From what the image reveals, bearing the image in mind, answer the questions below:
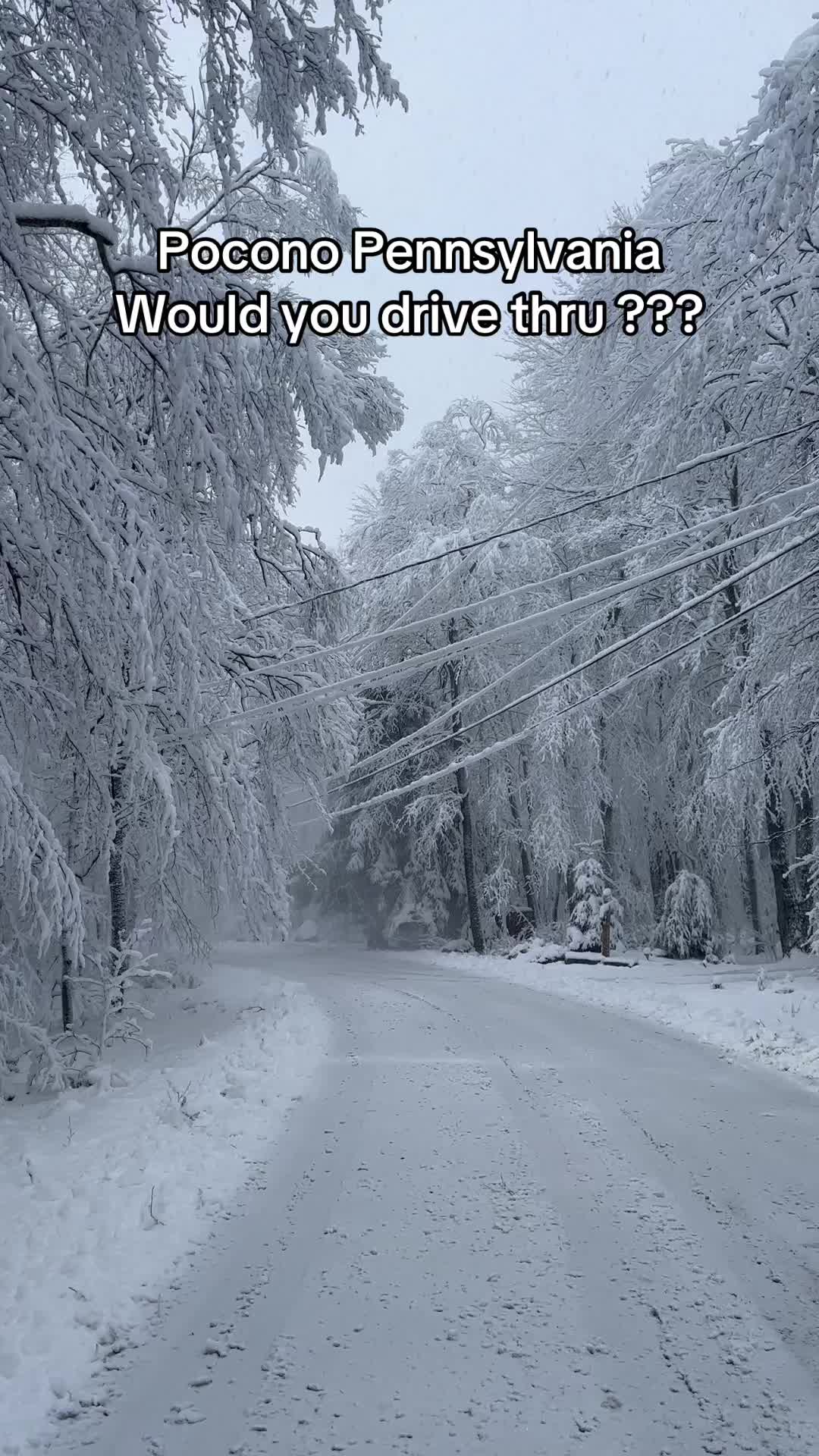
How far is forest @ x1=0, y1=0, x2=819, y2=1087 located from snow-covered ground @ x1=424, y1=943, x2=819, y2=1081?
63.7 inches

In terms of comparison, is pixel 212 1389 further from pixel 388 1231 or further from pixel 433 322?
pixel 433 322

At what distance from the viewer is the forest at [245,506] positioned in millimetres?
4691

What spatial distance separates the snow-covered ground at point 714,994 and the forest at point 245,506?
1.62 metres

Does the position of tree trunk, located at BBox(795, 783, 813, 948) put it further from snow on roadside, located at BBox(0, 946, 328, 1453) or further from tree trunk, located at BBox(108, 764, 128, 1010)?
tree trunk, located at BBox(108, 764, 128, 1010)

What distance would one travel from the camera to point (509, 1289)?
3.98 metres

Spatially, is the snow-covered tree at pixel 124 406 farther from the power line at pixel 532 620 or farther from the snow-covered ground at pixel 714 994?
the snow-covered ground at pixel 714 994

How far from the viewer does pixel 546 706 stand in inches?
641

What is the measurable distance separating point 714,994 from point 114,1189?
29.1 ft

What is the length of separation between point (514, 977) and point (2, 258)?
47.2 ft

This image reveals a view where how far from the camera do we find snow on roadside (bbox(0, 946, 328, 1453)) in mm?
3602

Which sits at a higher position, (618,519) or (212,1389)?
Answer: (618,519)

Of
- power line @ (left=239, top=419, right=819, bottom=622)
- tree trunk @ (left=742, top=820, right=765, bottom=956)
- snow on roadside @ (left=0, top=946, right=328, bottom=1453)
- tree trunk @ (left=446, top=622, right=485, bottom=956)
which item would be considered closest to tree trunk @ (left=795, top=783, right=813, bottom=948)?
tree trunk @ (left=742, top=820, right=765, bottom=956)

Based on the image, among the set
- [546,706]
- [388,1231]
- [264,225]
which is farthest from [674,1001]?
[264,225]

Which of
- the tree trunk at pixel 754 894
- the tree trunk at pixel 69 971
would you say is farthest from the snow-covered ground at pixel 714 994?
the tree trunk at pixel 69 971
